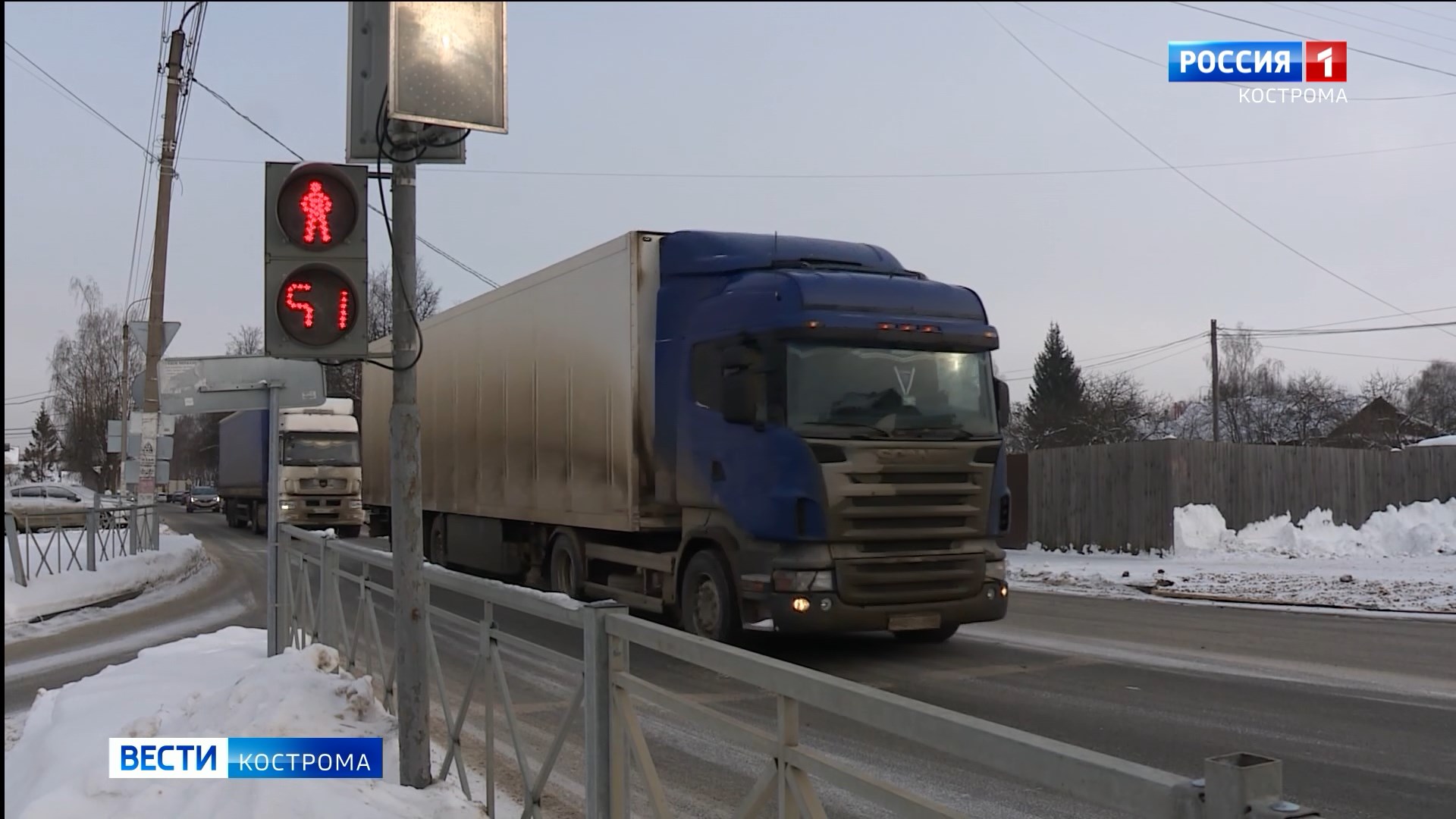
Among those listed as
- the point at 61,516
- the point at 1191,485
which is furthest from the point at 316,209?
the point at 61,516

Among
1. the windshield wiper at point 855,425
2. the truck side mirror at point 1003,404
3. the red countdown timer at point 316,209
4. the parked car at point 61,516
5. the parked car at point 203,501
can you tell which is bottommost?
the parked car at point 203,501

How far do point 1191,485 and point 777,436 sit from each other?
13583mm

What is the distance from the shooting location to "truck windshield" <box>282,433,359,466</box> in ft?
97.6

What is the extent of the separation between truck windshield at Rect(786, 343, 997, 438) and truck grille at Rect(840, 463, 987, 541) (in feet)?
1.19

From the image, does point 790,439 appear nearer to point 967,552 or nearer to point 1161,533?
point 967,552

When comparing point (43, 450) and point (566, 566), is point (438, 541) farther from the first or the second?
point (43, 450)

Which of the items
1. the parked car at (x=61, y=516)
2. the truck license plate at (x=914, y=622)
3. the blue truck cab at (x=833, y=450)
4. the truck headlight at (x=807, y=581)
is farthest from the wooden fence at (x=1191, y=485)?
the parked car at (x=61, y=516)

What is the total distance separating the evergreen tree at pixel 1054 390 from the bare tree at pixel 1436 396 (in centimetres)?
1639

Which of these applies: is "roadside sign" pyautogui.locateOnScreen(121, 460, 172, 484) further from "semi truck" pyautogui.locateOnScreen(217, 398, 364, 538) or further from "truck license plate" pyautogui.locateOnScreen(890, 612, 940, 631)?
"truck license plate" pyautogui.locateOnScreen(890, 612, 940, 631)

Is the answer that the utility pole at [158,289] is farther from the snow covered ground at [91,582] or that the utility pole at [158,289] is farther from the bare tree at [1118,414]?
the bare tree at [1118,414]

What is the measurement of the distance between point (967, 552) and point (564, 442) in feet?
15.7

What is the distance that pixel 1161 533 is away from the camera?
64.1ft

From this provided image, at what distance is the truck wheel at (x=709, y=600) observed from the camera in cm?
945

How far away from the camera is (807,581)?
874 centimetres
